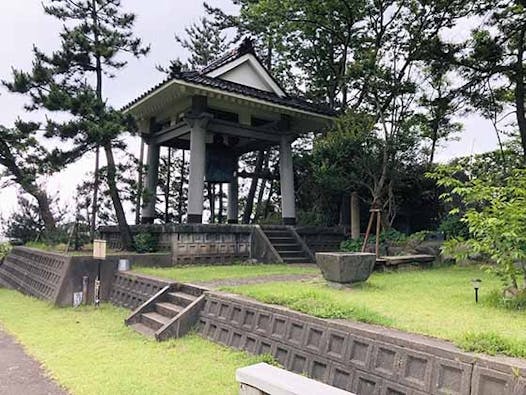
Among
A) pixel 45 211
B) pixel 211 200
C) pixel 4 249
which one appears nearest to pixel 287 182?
pixel 211 200

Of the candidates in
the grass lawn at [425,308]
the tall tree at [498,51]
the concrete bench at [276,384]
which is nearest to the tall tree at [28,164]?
the grass lawn at [425,308]

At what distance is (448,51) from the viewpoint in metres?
10.3

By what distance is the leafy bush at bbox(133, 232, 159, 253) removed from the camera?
10.0m

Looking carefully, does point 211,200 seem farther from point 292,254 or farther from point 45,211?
point 292,254

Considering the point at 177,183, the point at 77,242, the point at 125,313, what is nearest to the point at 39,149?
the point at 77,242

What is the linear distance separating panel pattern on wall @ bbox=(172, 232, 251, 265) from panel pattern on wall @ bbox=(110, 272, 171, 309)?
1709 millimetres

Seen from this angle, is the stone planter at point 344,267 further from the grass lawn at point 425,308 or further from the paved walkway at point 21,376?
the paved walkway at point 21,376

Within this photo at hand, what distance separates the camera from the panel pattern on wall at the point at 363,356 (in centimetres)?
269

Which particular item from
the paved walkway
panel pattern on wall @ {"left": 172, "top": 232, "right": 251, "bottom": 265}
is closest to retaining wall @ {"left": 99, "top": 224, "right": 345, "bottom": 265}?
panel pattern on wall @ {"left": 172, "top": 232, "right": 251, "bottom": 265}

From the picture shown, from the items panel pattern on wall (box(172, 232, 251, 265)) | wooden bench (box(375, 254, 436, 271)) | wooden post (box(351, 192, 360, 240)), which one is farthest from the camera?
wooden post (box(351, 192, 360, 240))

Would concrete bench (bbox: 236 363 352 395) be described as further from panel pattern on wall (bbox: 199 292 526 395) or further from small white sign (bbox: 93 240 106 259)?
small white sign (bbox: 93 240 106 259)

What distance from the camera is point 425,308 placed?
14.4 feet

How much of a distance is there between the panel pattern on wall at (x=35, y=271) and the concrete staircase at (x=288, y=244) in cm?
519

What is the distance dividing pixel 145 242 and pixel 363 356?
7.74 m
